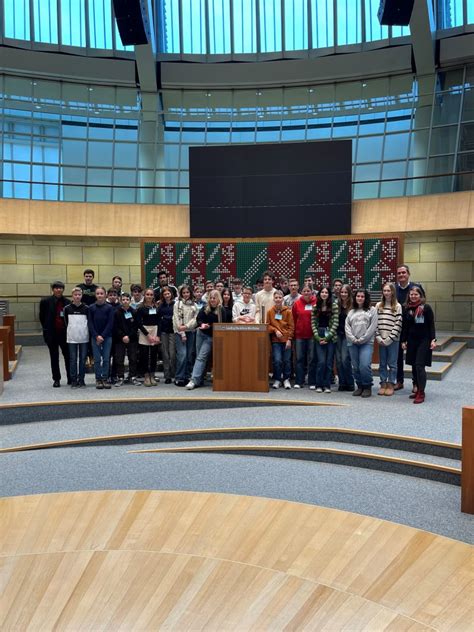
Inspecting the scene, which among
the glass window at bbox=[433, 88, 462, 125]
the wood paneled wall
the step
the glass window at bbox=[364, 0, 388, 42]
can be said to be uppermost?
the glass window at bbox=[364, 0, 388, 42]

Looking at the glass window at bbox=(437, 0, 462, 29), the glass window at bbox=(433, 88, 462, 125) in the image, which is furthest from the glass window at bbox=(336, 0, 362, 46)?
the glass window at bbox=(433, 88, 462, 125)

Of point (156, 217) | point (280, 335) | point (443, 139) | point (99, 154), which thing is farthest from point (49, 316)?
point (443, 139)

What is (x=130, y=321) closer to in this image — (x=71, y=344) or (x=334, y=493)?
(x=71, y=344)

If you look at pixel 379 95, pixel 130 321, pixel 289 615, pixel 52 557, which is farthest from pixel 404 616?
pixel 379 95

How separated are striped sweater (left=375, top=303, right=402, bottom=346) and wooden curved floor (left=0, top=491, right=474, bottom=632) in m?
4.72

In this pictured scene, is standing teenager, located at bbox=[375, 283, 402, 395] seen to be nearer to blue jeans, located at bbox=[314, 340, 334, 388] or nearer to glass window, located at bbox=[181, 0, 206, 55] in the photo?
blue jeans, located at bbox=[314, 340, 334, 388]

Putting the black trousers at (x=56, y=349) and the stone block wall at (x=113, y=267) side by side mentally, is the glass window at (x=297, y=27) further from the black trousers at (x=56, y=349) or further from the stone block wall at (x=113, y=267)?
the black trousers at (x=56, y=349)

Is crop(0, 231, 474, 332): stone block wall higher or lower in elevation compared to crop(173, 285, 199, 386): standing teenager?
higher

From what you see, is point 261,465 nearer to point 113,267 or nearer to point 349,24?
point 113,267

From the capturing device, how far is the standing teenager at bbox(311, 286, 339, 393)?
27.2ft

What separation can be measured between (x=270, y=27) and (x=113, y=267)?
9668 millimetres

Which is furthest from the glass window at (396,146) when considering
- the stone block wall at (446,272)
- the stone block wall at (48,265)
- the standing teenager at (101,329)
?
the standing teenager at (101,329)

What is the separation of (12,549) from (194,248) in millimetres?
11441

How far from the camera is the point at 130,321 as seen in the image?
360 inches
